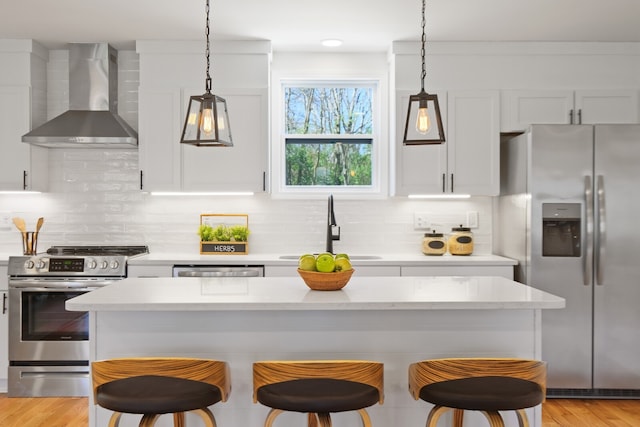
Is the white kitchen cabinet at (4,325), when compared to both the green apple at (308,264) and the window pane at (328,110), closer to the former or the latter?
the window pane at (328,110)

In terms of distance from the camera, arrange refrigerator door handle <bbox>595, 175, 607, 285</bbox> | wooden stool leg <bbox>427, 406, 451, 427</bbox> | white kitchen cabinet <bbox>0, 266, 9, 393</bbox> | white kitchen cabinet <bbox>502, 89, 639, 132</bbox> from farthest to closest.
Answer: white kitchen cabinet <bbox>502, 89, 639, 132</bbox>, white kitchen cabinet <bbox>0, 266, 9, 393</bbox>, refrigerator door handle <bbox>595, 175, 607, 285</bbox>, wooden stool leg <bbox>427, 406, 451, 427</bbox>

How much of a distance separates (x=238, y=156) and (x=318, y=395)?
2.73 m

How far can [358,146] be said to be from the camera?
4996 mm

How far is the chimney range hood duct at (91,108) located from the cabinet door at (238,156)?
0.51 m

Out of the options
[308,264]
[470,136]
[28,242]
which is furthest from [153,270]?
[470,136]

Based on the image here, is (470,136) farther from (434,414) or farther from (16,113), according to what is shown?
(16,113)

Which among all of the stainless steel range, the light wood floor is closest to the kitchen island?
the light wood floor

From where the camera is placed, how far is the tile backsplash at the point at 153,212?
188 inches

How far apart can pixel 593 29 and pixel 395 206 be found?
1.91 metres

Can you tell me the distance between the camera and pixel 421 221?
4836 millimetres

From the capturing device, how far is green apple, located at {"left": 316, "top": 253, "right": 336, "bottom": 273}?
2607 mm

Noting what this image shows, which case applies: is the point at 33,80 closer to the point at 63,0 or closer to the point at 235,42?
the point at 63,0

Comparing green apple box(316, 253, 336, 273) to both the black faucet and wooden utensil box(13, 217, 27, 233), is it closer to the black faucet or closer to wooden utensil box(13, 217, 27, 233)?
the black faucet

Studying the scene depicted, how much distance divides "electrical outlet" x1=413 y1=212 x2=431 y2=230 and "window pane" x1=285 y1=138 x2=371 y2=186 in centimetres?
49
